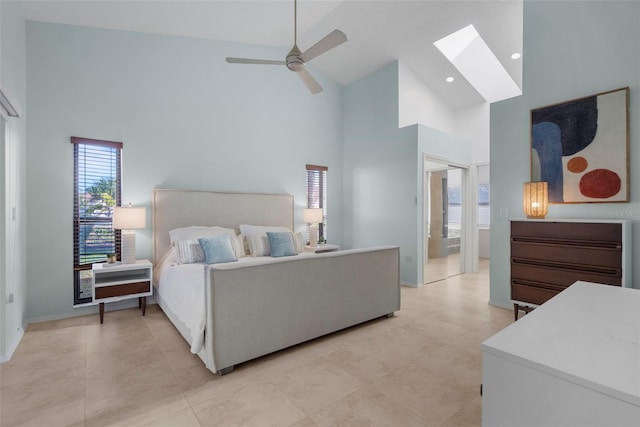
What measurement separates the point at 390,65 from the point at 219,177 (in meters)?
3.33

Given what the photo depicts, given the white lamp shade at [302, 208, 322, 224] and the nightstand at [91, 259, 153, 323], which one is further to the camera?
the white lamp shade at [302, 208, 322, 224]

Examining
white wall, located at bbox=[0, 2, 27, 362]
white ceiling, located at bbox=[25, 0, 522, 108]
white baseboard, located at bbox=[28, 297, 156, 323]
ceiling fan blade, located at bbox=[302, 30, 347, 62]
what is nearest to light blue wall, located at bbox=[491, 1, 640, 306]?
white ceiling, located at bbox=[25, 0, 522, 108]

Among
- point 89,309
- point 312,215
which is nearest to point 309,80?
point 312,215

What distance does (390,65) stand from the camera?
16.7ft

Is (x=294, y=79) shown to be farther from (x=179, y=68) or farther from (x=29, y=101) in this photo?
(x=29, y=101)

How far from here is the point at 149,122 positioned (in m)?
3.85

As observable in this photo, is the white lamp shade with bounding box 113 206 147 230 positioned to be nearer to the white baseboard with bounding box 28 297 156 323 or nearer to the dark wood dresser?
the white baseboard with bounding box 28 297 156 323

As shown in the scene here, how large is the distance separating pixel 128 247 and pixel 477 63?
6027 mm

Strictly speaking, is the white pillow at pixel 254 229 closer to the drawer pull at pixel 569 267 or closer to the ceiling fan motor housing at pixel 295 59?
the ceiling fan motor housing at pixel 295 59

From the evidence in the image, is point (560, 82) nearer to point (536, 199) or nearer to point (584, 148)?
point (584, 148)

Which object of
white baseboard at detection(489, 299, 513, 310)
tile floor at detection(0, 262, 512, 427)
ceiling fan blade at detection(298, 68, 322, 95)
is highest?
ceiling fan blade at detection(298, 68, 322, 95)

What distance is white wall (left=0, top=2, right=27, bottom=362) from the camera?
2.37 metres

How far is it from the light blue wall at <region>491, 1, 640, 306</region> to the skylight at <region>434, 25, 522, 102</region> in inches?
56.0

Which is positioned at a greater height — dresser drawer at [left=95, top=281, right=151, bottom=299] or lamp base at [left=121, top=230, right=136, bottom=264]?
lamp base at [left=121, top=230, right=136, bottom=264]
